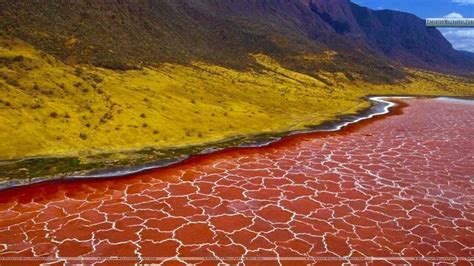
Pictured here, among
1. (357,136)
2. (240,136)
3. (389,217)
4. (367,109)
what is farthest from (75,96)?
(367,109)

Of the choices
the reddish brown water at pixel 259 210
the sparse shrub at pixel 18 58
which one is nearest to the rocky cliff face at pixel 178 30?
the sparse shrub at pixel 18 58

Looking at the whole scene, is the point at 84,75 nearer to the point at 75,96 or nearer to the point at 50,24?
the point at 75,96

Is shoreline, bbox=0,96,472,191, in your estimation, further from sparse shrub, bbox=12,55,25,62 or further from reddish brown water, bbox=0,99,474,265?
sparse shrub, bbox=12,55,25,62

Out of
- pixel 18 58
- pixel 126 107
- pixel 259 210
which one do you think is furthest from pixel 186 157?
pixel 18 58

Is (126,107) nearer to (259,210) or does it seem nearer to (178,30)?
(259,210)

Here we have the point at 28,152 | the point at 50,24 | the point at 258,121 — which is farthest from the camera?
the point at 50,24
